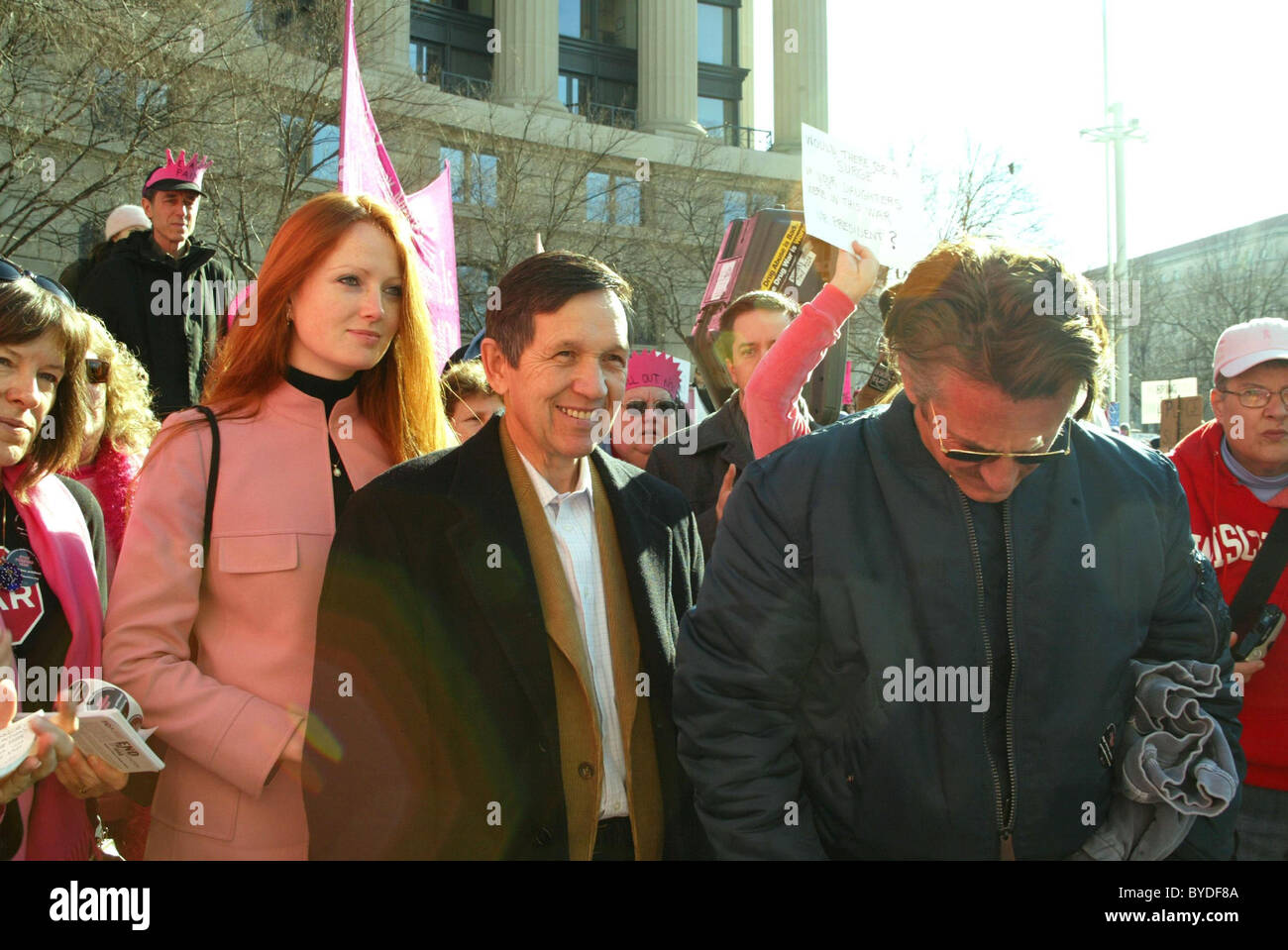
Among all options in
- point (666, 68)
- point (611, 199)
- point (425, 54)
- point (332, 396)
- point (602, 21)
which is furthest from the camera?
point (602, 21)

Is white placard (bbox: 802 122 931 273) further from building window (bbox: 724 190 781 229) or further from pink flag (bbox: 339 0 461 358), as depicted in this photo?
building window (bbox: 724 190 781 229)

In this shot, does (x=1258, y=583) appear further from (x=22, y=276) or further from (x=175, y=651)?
(x=22, y=276)

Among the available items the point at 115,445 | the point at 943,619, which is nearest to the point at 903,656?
the point at 943,619

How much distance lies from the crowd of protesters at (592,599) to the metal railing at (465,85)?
99.9 ft

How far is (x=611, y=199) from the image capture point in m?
24.7

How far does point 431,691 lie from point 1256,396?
2.79m

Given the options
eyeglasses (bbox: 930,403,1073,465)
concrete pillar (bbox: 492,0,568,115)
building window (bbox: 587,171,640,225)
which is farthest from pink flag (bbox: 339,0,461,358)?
concrete pillar (bbox: 492,0,568,115)

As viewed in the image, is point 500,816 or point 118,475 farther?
point 118,475

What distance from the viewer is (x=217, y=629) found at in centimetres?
258

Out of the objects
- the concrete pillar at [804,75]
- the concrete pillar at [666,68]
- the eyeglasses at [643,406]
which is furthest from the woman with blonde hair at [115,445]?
the concrete pillar at [804,75]

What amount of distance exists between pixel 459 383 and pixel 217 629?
261cm

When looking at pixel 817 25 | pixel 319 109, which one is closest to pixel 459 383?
pixel 319 109

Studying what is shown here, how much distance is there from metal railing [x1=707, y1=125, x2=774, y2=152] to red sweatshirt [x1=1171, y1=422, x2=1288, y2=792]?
38.2 meters
